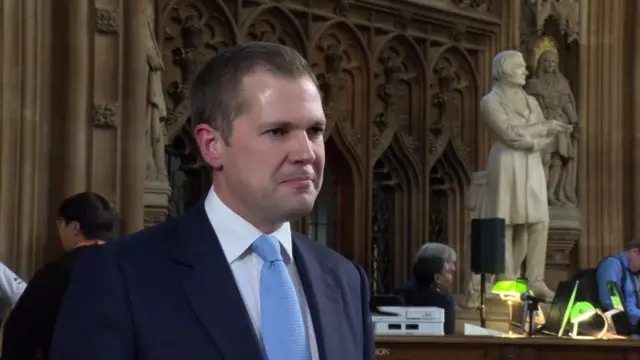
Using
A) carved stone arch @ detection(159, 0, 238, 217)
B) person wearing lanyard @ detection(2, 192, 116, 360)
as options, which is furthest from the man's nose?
carved stone arch @ detection(159, 0, 238, 217)

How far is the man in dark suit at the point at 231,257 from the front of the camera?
147 centimetres

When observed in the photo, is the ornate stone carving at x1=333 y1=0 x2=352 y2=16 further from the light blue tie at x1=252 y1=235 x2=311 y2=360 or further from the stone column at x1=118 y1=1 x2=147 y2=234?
the light blue tie at x1=252 y1=235 x2=311 y2=360

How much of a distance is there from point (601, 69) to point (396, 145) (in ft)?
6.39

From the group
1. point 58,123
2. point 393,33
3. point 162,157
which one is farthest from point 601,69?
point 58,123

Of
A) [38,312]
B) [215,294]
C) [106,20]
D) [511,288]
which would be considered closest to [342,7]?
[106,20]

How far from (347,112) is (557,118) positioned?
1.73 metres

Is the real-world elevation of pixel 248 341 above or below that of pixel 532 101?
below

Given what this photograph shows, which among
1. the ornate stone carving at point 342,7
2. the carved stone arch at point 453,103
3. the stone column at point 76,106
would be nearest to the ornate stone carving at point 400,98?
the carved stone arch at point 453,103

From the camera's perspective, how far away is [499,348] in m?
4.94

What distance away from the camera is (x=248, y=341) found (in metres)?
1.48

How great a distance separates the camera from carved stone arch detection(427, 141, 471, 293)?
10.8 m

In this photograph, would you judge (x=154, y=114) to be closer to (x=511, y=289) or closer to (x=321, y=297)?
(x=511, y=289)

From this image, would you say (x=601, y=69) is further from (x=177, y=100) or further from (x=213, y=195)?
(x=213, y=195)

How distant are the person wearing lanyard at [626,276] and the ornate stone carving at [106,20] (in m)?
3.10
